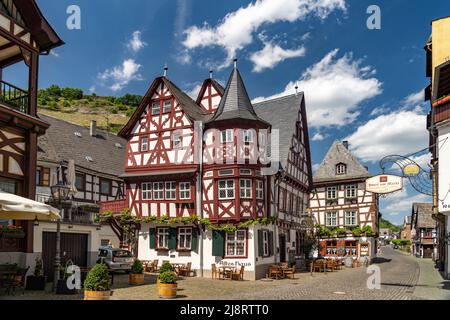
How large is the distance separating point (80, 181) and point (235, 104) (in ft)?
48.4

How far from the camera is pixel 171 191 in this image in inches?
1077

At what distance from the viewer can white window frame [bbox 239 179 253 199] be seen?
25.3 metres

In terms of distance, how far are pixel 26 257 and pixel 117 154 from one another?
24.9 metres

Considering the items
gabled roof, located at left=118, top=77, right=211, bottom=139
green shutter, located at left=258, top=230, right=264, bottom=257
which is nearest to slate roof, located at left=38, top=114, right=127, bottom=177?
gabled roof, located at left=118, top=77, right=211, bottom=139

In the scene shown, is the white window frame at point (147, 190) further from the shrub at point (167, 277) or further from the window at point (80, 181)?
the shrub at point (167, 277)

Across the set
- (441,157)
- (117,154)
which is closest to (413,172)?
(441,157)

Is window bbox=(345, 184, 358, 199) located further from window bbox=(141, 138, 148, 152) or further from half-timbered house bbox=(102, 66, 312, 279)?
window bbox=(141, 138, 148, 152)

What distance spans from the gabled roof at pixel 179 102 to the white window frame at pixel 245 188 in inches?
200

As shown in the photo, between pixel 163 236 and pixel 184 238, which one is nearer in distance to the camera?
pixel 184 238

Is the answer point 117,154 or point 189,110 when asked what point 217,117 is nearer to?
point 189,110

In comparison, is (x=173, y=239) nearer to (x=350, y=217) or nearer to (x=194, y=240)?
(x=194, y=240)

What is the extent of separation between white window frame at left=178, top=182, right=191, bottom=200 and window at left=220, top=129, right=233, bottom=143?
3.42 meters

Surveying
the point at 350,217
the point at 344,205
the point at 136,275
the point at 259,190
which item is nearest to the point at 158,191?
the point at 259,190

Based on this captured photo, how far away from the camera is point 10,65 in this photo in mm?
19484
